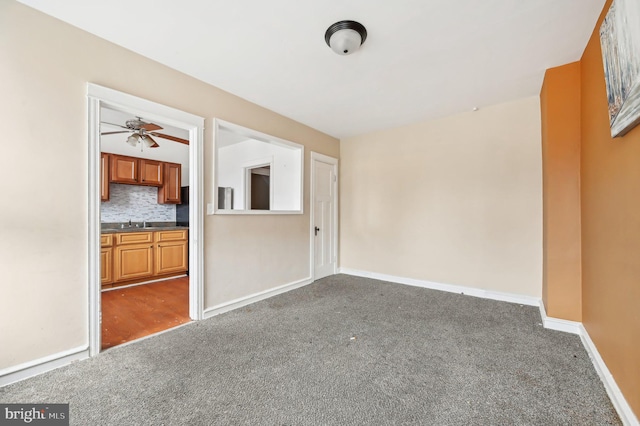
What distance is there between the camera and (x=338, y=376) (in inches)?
70.7

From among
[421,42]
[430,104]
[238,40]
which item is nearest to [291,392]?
[238,40]

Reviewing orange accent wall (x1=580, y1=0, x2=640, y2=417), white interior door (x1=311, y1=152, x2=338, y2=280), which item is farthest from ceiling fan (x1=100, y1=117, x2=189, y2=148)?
orange accent wall (x1=580, y1=0, x2=640, y2=417)

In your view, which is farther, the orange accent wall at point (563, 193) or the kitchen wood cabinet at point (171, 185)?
the kitchen wood cabinet at point (171, 185)

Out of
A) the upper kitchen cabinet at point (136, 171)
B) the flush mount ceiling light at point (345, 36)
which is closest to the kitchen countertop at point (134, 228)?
the upper kitchen cabinet at point (136, 171)

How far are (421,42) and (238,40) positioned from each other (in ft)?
4.96

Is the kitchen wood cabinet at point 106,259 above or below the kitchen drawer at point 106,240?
below

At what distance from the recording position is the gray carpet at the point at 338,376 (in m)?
1.45

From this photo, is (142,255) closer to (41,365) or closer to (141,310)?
(141,310)

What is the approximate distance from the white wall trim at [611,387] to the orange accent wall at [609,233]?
4 centimetres

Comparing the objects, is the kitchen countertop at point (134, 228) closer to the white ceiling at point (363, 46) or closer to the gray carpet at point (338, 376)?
the gray carpet at point (338, 376)

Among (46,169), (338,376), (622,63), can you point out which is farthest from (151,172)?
(622,63)

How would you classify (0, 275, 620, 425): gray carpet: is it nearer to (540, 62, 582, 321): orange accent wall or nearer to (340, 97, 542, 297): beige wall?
(540, 62, 582, 321): orange accent wall

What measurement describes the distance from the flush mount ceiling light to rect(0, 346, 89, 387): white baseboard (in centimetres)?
308

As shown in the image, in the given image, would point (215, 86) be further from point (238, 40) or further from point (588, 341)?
point (588, 341)
